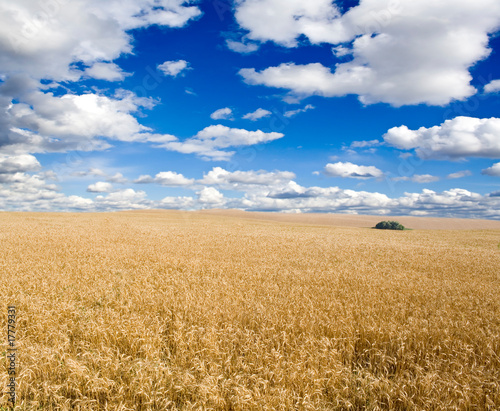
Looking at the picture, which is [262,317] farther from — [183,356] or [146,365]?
[146,365]

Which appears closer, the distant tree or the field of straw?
the field of straw

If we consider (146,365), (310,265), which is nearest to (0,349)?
(146,365)

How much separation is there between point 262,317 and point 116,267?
8688 mm

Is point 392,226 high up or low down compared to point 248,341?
down

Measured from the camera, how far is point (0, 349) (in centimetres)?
566

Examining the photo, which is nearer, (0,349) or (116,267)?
(0,349)

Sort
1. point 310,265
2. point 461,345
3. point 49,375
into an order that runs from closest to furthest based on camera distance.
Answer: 1. point 49,375
2. point 461,345
3. point 310,265

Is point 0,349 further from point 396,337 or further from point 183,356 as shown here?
point 396,337

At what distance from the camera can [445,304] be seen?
900cm

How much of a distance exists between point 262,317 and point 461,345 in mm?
4060

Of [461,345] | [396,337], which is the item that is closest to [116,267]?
[396,337]

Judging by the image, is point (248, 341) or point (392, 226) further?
point (392, 226)

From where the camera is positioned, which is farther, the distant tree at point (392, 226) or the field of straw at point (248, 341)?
the distant tree at point (392, 226)

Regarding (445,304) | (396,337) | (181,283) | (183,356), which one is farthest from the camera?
(181,283)
